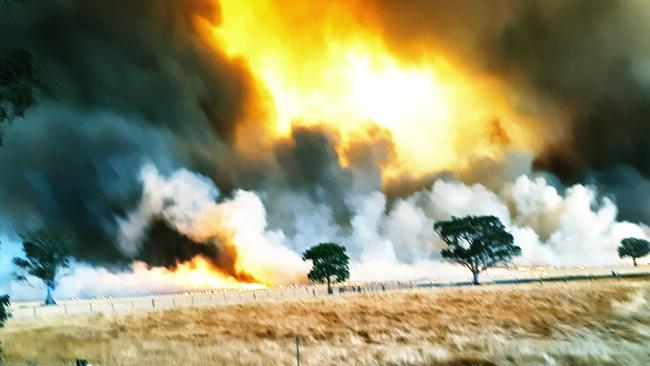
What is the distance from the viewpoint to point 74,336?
4178cm

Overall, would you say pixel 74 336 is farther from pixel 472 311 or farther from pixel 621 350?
pixel 621 350

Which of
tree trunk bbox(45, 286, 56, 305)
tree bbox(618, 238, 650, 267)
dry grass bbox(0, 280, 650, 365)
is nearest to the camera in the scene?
dry grass bbox(0, 280, 650, 365)

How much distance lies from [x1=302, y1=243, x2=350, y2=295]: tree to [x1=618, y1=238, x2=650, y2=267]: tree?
114264mm

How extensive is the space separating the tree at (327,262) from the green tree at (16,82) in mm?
98230

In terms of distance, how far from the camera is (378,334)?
37.6 meters

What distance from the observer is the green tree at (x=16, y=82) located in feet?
55.5

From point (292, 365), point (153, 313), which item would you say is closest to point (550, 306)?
point (292, 365)

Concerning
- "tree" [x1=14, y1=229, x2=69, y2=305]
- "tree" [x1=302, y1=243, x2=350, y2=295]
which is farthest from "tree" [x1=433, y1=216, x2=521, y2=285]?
"tree" [x1=14, y1=229, x2=69, y2=305]

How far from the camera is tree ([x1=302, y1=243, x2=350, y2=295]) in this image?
113 metres

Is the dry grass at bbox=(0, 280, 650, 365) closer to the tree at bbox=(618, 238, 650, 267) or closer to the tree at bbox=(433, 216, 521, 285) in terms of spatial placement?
the tree at bbox=(433, 216, 521, 285)

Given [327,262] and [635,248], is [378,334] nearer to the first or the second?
[327,262]

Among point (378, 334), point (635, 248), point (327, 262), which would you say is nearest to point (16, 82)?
point (378, 334)

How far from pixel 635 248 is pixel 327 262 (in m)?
122

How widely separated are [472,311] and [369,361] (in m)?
25.7
